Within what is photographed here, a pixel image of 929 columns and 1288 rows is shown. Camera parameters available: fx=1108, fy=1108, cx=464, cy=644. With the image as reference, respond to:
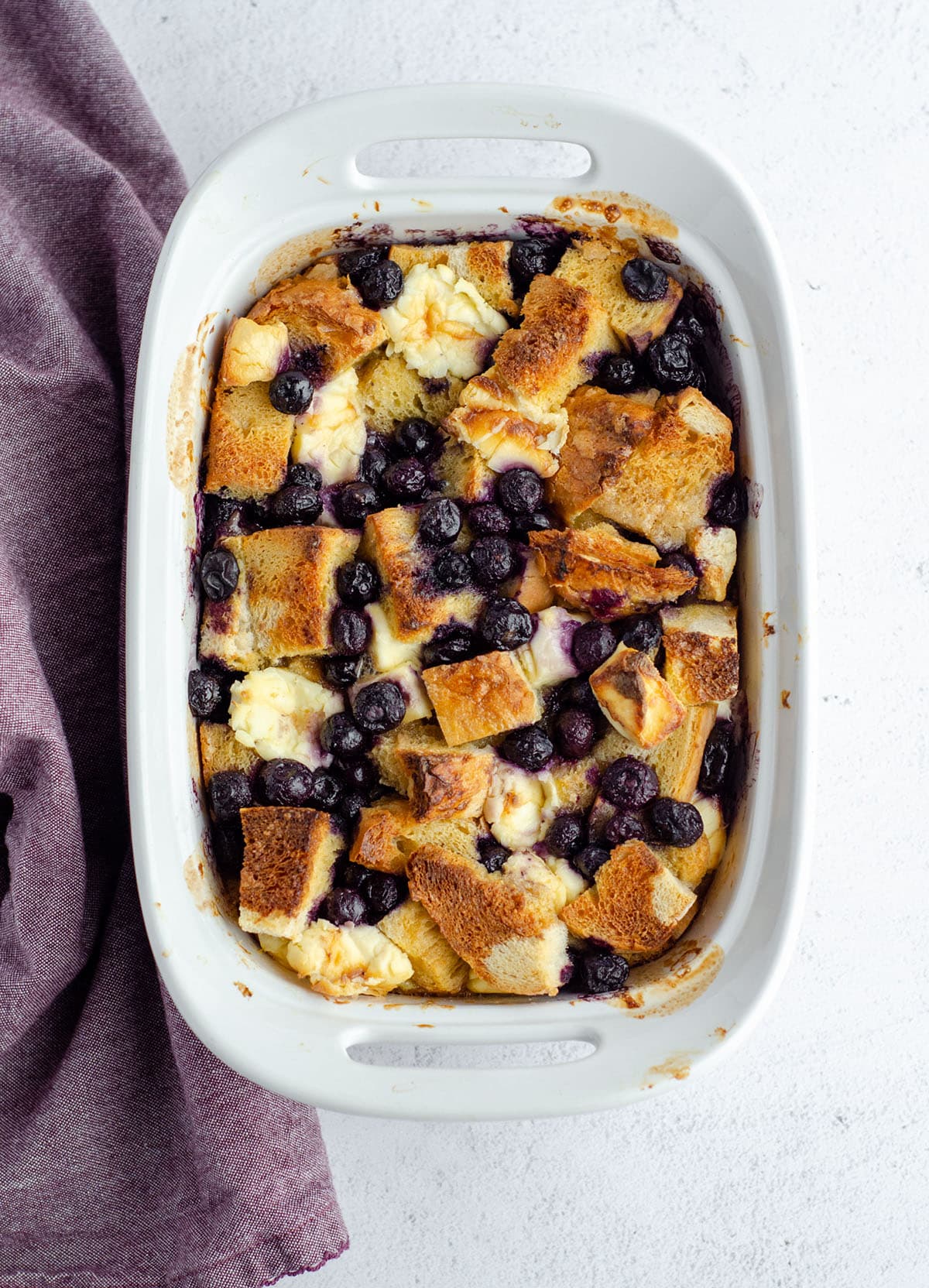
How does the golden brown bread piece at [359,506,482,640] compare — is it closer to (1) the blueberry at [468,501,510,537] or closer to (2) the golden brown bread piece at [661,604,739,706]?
(1) the blueberry at [468,501,510,537]

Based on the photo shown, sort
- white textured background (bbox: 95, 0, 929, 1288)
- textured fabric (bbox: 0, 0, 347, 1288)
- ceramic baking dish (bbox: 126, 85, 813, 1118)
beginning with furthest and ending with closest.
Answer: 1. white textured background (bbox: 95, 0, 929, 1288)
2. textured fabric (bbox: 0, 0, 347, 1288)
3. ceramic baking dish (bbox: 126, 85, 813, 1118)

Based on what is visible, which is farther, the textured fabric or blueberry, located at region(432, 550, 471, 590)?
the textured fabric

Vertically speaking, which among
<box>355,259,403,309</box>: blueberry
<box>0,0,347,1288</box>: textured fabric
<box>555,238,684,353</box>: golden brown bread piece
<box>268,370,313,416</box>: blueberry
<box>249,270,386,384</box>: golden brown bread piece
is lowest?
<box>0,0,347,1288</box>: textured fabric

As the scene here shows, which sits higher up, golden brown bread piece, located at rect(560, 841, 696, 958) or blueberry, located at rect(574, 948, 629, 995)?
golden brown bread piece, located at rect(560, 841, 696, 958)

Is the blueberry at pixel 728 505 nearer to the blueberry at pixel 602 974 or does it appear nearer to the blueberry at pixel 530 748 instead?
the blueberry at pixel 530 748

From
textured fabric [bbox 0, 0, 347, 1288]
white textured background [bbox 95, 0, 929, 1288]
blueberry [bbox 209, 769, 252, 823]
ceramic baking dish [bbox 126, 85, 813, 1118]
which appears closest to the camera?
ceramic baking dish [bbox 126, 85, 813, 1118]

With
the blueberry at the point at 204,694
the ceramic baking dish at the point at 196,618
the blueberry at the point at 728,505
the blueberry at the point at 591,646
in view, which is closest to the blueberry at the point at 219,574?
the ceramic baking dish at the point at 196,618

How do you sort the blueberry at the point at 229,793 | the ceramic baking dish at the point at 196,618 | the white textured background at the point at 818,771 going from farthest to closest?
1. the white textured background at the point at 818,771
2. the blueberry at the point at 229,793
3. the ceramic baking dish at the point at 196,618

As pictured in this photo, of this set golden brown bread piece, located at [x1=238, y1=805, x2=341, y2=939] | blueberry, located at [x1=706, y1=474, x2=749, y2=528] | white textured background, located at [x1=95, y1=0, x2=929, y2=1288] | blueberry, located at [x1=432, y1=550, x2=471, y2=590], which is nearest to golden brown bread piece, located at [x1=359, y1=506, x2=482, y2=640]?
blueberry, located at [x1=432, y1=550, x2=471, y2=590]
